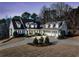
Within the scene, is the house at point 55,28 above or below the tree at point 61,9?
below

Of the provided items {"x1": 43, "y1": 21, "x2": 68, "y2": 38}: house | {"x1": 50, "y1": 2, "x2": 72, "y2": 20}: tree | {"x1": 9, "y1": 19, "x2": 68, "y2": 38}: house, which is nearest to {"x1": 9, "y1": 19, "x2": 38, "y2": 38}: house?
{"x1": 9, "y1": 19, "x2": 68, "y2": 38}: house

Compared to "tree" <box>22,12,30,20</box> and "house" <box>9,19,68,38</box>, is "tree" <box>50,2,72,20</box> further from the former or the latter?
"tree" <box>22,12,30,20</box>

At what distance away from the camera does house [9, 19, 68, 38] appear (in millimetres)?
3477

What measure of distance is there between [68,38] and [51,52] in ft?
0.78

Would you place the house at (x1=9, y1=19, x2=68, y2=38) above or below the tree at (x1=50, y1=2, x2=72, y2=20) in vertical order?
below

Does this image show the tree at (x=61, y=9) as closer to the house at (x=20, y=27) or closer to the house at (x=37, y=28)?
the house at (x=37, y=28)

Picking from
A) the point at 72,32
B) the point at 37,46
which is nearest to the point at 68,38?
the point at 72,32

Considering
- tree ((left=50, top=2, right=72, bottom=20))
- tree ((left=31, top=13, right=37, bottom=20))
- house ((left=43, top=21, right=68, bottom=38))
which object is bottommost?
house ((left=43, top=21, right=68, bottom=38))

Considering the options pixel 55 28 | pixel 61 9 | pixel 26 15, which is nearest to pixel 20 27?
pixel 26 15

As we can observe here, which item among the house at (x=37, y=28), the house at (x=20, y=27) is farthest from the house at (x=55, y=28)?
the house at (x=20, y=27)

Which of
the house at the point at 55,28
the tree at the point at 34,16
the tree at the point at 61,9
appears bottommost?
the house at the point at 55,28

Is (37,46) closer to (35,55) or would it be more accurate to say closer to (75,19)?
(35,55)

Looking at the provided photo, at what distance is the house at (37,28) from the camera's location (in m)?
3.48

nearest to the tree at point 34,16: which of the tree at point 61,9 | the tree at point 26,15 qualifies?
the tree at point 26,15
